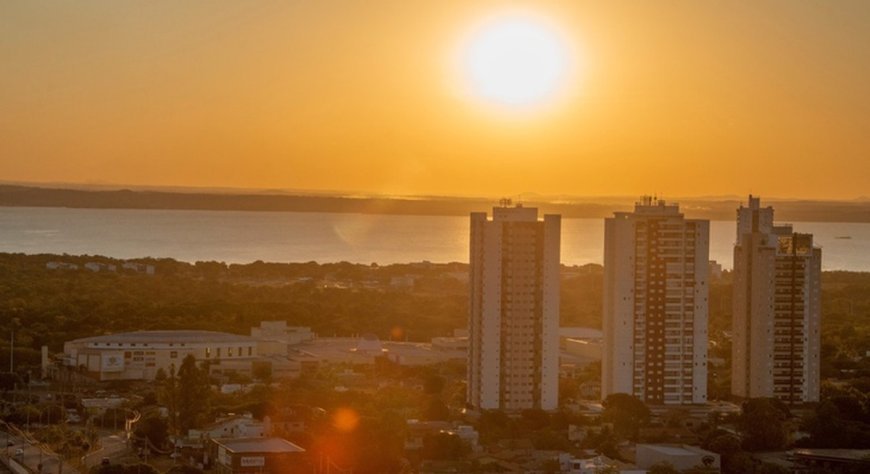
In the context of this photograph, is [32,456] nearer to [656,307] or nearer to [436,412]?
[436,412]

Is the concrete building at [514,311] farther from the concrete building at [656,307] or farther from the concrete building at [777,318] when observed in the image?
the concrete building at [777,318]

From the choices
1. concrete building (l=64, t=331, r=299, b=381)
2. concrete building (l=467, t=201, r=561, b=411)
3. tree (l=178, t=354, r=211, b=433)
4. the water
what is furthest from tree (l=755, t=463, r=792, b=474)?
the water

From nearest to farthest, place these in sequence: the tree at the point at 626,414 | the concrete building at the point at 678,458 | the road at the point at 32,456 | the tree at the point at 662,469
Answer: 1. the tree at the point at 662,469
2. the road at the point at 32,456
3. the concrete building at the point at 678,458
4. the tree at the point at 626,414

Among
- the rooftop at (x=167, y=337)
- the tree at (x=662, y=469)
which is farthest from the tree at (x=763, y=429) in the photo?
the rooftop at (x=167, y=337)

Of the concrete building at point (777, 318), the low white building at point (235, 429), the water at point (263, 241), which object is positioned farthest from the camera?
the water at point (263, 241)

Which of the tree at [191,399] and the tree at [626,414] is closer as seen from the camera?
the tree at [191,399]

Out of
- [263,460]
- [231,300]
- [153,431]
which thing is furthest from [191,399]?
[231,300]

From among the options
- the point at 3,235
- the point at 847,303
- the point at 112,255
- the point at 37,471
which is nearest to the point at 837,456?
the point at 37,471

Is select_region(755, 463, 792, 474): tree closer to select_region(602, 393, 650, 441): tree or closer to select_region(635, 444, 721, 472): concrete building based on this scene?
select_region(635, 444, 721, 472): concrete building
